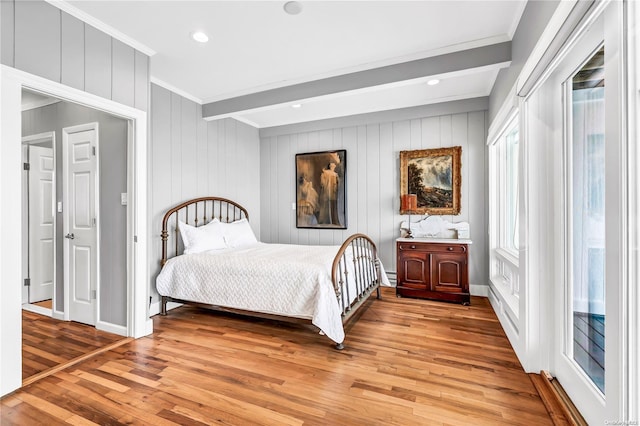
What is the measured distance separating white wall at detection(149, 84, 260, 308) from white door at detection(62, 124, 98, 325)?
537 mm

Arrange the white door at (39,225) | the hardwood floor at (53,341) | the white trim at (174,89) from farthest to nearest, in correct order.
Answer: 1. the white door at (39,225)
2. the white trim at (174,89)
3. the hardwood floor at (53,341)

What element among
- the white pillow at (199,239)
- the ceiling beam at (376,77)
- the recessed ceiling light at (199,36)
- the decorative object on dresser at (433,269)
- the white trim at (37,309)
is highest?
the recessed ceiling light at (199,36)

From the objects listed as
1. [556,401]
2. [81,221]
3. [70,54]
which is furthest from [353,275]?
[70,54]

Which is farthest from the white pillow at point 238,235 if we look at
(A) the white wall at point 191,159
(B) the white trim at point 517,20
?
(B) the white trim at point 517,20

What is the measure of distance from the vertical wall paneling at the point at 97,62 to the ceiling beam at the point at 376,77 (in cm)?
152

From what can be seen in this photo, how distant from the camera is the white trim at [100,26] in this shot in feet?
7.31

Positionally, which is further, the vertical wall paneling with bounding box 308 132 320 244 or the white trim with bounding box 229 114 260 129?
the vertical wall paneling with bounding box 308 132 320 244

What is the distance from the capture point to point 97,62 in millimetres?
2500

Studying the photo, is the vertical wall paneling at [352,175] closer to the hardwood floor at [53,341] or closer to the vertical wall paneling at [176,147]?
the vertical wall paneling at [176,147]

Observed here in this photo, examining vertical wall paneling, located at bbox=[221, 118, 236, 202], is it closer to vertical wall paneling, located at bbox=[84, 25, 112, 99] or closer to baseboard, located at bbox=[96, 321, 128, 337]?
vertical wall paneling, located at bbox=[84, 25, 112, 99]

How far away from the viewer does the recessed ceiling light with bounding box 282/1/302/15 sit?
2.19 m

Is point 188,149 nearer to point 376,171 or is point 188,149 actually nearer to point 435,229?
point 376,171

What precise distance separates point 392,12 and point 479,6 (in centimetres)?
62
